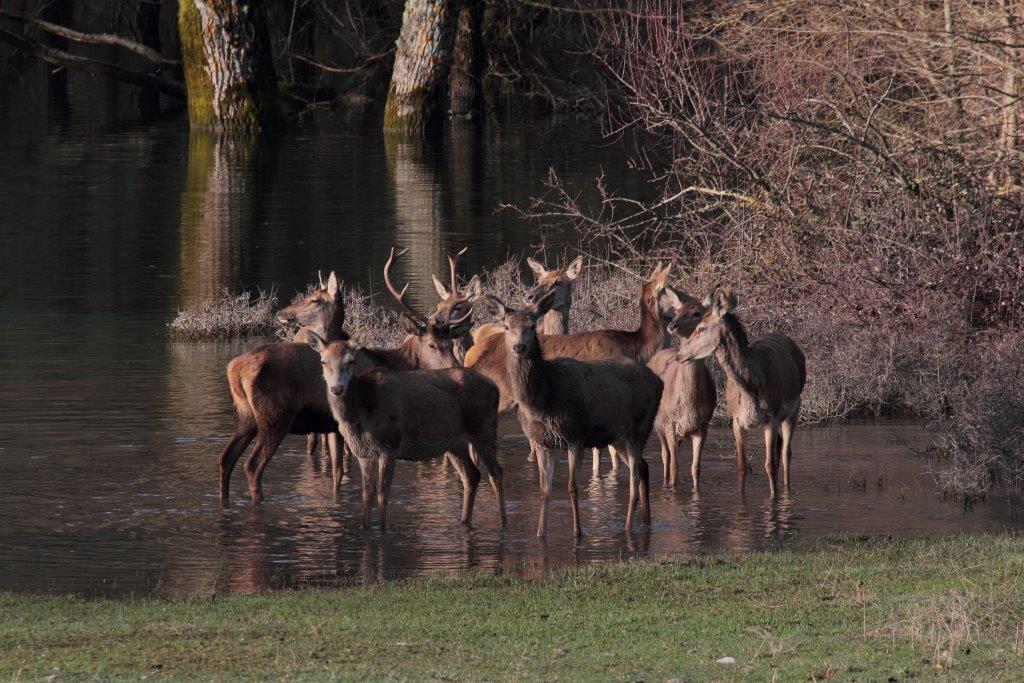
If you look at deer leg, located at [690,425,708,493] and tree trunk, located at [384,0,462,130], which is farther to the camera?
tree trunk, located at [384,0,462,130]

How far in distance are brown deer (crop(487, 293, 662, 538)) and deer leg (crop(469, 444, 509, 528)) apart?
38 centimetres

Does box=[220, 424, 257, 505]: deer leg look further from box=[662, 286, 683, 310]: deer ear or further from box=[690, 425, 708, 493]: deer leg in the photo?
box=[662, 286, 683, 310]: deer ear

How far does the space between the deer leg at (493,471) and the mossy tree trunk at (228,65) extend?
131ft

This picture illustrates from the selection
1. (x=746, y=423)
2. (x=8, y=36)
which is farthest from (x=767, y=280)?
(x=8, y=36)

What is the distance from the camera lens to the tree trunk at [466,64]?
60.2m

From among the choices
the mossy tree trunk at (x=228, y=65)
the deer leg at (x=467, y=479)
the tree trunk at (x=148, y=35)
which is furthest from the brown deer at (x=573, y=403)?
the tree trunk at (x=148, y=35)

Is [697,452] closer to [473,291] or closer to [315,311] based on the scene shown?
[473,291]

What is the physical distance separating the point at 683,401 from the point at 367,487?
3171mm

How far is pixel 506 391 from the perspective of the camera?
56.1 ft

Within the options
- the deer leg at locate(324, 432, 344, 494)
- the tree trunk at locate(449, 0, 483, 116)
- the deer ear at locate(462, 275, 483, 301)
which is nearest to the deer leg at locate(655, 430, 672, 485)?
the deer ear at locate(462, 275, 483, 301)

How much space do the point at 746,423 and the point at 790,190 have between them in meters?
6.05

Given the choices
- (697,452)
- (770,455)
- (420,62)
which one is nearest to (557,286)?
(697,452)

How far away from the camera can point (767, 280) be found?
848 inches

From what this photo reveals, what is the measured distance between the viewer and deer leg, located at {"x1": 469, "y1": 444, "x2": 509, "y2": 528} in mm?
14891
